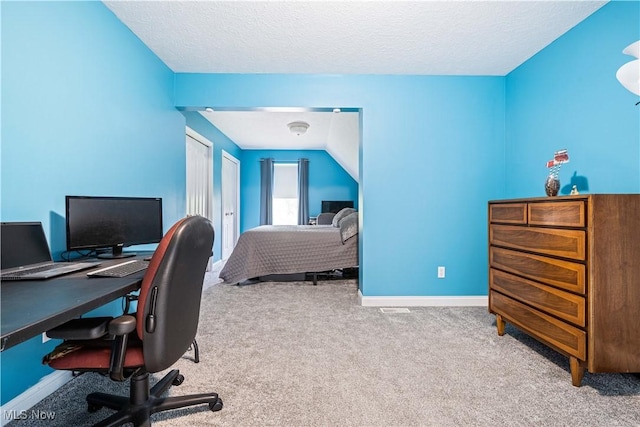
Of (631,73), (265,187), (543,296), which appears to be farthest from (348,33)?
(265,187)

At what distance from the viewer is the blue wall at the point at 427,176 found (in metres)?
3.01

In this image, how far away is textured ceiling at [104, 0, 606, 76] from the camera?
1.99 metres

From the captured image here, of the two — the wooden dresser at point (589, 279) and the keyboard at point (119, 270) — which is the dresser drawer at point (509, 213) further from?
the keyboard at point (119, 270)

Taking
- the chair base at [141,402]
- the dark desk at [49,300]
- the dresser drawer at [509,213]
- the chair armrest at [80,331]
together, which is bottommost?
the chair base at [141,402]

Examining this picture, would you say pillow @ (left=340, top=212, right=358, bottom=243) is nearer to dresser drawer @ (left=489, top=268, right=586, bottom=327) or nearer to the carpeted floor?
the carpeted floor

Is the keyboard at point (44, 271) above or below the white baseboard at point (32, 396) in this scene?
above

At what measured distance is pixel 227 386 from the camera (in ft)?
5.36

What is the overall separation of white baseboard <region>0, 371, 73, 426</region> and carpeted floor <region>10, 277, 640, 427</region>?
43 mm

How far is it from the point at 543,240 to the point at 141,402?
2336 millimetres

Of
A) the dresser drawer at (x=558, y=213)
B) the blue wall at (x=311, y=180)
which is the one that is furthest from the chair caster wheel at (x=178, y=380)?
the blue wall at (x=311, y=180)

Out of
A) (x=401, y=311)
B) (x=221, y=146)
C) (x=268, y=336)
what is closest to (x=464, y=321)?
(x=401, y=311)

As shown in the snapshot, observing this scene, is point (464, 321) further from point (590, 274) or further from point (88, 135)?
point (88, 135)

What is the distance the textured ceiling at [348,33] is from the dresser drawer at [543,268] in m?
1.70

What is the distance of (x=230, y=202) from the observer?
6.32 m
